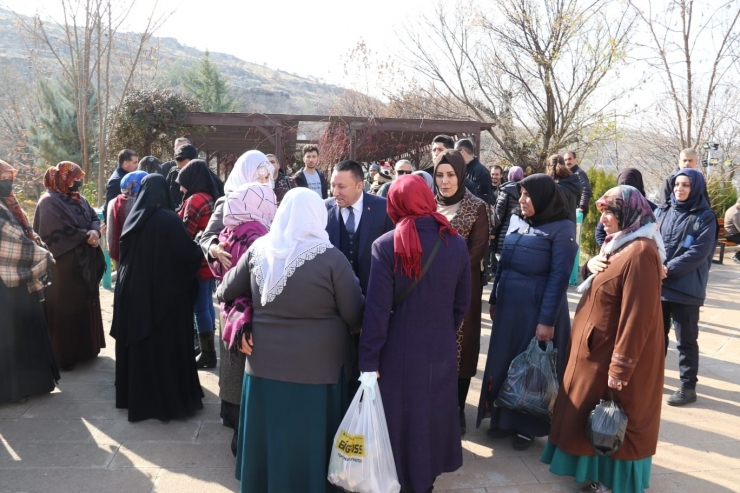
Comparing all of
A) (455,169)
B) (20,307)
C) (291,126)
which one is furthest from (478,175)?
(291,126)

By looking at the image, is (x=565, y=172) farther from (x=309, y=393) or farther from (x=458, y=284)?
(x=309, y=393)

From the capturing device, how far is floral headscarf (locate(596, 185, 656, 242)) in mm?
3021

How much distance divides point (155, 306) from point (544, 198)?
8.95ft

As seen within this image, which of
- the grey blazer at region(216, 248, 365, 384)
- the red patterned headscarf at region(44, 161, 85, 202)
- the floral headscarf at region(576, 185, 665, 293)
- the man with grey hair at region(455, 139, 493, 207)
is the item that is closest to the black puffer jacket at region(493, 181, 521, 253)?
the man with grey hair at region(455, 139, 493, 207)

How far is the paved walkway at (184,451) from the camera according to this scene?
3.31m

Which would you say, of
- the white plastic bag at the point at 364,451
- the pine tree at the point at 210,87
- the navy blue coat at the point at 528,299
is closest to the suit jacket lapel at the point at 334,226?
the navy blue coat at the point at 528,299

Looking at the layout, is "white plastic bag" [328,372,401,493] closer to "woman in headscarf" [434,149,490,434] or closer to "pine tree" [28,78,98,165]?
"woman in headscarf" [434,149,490,434]

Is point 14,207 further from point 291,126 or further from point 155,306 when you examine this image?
point 291,126

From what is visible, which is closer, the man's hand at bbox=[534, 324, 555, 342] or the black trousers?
the man's hand at bbox=[534, 324, 555, 342]

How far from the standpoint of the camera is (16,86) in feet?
109

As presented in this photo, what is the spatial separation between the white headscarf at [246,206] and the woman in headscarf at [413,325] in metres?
0.90

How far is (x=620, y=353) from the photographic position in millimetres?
2891

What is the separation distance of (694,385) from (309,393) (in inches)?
138

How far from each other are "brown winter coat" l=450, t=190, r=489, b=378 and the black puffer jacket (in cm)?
167
